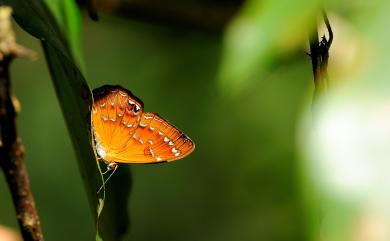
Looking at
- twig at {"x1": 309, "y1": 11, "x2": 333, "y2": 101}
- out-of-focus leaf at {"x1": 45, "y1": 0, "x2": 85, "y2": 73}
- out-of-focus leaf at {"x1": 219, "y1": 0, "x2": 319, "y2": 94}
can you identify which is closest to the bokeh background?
out-of-focus leaf at {"x1": 45, "y1": 0, "x2": 85, "y2": 73}

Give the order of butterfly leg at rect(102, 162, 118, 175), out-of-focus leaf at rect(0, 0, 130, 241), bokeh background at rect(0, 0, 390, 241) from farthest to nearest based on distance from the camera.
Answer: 1. bokeh background at rect(0, 0, 390, 241)
2. butterfly leg at rect(102, 162, 118, 175)
3. out-of-focus leaf at rect(0, 0, 130, 241)

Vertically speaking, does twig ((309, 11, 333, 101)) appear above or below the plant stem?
Answer: above

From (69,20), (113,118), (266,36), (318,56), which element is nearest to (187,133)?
(113,118)

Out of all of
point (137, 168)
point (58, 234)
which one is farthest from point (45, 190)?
point (137, 168)

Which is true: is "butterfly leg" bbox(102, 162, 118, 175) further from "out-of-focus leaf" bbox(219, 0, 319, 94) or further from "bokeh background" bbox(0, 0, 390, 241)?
"bokeh background" bbox(0, 0, 390, 241)

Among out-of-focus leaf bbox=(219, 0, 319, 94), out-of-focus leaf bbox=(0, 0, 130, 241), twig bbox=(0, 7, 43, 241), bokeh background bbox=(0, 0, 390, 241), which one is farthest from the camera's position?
bokeh background bbox=(0, 0, 390, 241)

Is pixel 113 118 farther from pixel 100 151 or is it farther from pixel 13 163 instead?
pixel 13 163

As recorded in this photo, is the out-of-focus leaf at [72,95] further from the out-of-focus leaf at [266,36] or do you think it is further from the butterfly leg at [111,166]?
the out-of-focus leaf at [266,36]
